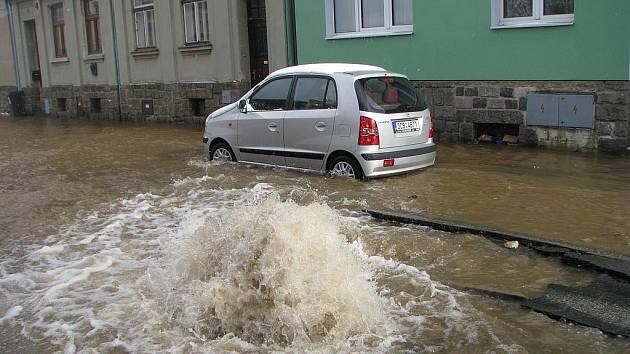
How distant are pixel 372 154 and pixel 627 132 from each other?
4493mm

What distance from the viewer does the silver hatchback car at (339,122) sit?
902cm

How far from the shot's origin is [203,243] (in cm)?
508

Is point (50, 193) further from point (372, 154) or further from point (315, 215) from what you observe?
point (315, 215)

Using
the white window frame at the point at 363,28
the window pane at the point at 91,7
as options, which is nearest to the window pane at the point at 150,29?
the window pane at the point at 91,7

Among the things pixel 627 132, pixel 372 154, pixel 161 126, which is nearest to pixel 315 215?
pixel 372 154

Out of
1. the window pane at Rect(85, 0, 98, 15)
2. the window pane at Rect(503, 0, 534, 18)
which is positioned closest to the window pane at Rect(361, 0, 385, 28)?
the window pane at Rect(503, 0, 534, 18)

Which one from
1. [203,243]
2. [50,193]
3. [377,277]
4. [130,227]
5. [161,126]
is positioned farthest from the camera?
[161,126]

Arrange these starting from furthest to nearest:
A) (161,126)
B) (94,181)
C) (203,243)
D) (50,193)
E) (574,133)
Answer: (161,126) → (574,133) → (94,181) → (50,193) → (203,243)

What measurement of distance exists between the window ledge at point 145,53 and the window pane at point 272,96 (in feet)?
35.6

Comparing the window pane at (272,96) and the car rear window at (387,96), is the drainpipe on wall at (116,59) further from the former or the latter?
the car rear window at (387,96)

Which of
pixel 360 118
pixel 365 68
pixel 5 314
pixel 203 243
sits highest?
pixel 365 68

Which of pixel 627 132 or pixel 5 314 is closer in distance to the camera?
pixel 5 314

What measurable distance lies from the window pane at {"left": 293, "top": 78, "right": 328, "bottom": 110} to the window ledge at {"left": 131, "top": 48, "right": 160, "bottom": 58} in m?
11.6

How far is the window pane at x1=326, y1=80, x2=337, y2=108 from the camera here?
9305 millimetres
